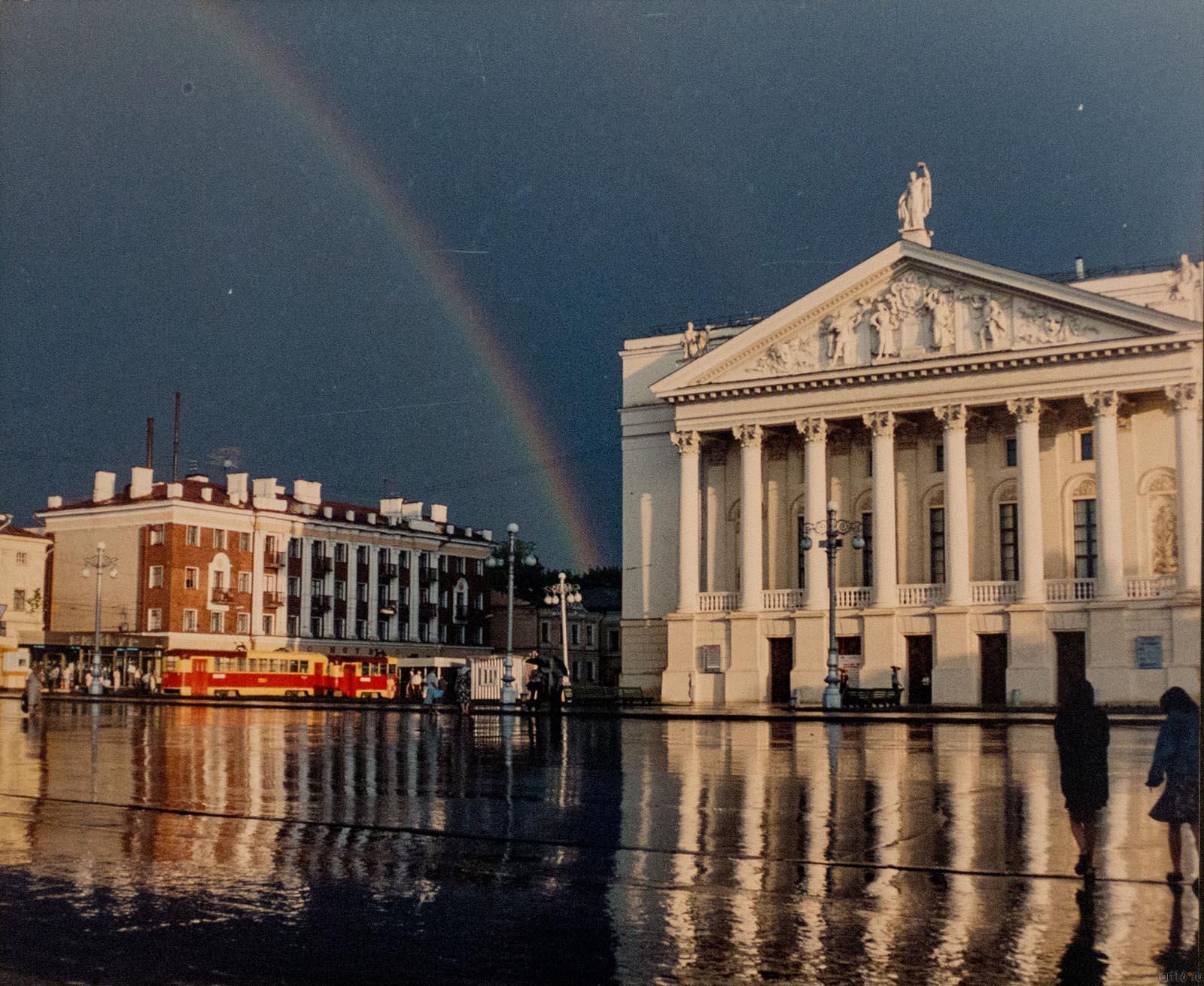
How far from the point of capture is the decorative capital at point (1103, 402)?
170 feet

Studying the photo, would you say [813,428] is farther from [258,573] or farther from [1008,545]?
[258,573]

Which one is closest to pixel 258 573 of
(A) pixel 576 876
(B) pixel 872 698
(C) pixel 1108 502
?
(B) pixel 872 698

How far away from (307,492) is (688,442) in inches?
1898

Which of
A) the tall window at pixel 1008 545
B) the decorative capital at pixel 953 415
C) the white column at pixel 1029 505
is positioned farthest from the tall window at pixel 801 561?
the white column at pixel 1029 505

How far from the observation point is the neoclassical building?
2046 inches

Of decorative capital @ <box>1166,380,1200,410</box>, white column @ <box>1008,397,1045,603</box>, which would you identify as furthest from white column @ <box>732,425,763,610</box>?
decorative capital @ <box>1166,380,1200,410</box>

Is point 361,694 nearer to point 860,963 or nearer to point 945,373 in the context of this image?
point 945,373

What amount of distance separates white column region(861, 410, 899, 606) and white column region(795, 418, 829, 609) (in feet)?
7.31

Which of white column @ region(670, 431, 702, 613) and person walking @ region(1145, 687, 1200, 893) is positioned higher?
white column @ region(670, 431, 702, 613)

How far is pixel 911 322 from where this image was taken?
56.9 m

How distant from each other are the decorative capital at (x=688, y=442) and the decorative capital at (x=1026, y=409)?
14.1 metres

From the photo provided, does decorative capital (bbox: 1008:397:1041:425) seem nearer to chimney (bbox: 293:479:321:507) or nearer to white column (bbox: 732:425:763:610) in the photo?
white column (bbox: 732:425:763:610)

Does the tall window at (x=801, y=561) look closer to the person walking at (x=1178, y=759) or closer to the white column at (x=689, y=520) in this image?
the white column at (x=689, y=520)

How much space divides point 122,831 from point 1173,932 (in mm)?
9053
